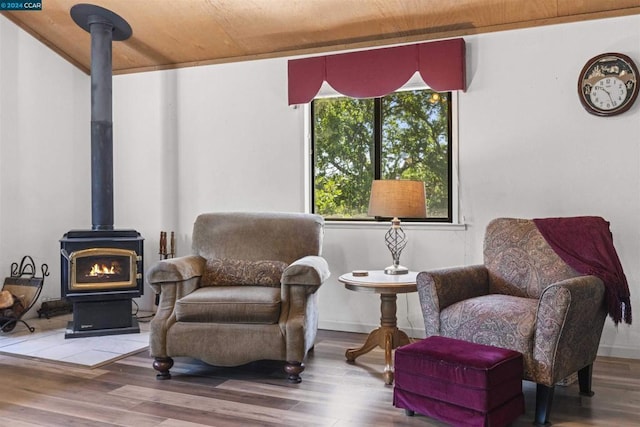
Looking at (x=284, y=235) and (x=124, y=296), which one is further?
(x=124, y=296)

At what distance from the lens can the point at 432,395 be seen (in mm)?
2555

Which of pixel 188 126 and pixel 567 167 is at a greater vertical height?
pixel 188 126

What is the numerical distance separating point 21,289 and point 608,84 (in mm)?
4452

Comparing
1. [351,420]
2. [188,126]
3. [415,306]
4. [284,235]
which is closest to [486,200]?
[415,306]

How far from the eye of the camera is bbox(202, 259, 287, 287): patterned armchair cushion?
3.63 metres

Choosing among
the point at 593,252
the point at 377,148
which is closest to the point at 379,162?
the point at 377,148

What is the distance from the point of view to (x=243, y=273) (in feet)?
12.0

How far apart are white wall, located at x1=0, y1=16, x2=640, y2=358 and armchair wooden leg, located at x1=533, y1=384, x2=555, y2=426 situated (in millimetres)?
1404

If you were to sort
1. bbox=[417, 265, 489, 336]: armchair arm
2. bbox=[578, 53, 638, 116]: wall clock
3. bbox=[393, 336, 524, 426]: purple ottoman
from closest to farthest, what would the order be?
1. bbox=[393, 336, 524, 426]: purple ottoman
2. bbox=[417, 265, 489, 336]: armchair arm
3. bbox=[578, 53, 638, 116]: wall clock

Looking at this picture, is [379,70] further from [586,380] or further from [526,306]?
[586,380]

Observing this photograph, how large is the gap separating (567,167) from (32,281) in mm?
3986

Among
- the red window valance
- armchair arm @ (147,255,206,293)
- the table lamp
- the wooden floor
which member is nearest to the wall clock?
the red window valance

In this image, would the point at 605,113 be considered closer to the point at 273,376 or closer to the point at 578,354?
the point at 578,354

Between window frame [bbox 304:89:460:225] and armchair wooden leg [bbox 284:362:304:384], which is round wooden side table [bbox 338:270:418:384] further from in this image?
window frame [bbox 304:89:460:225]
